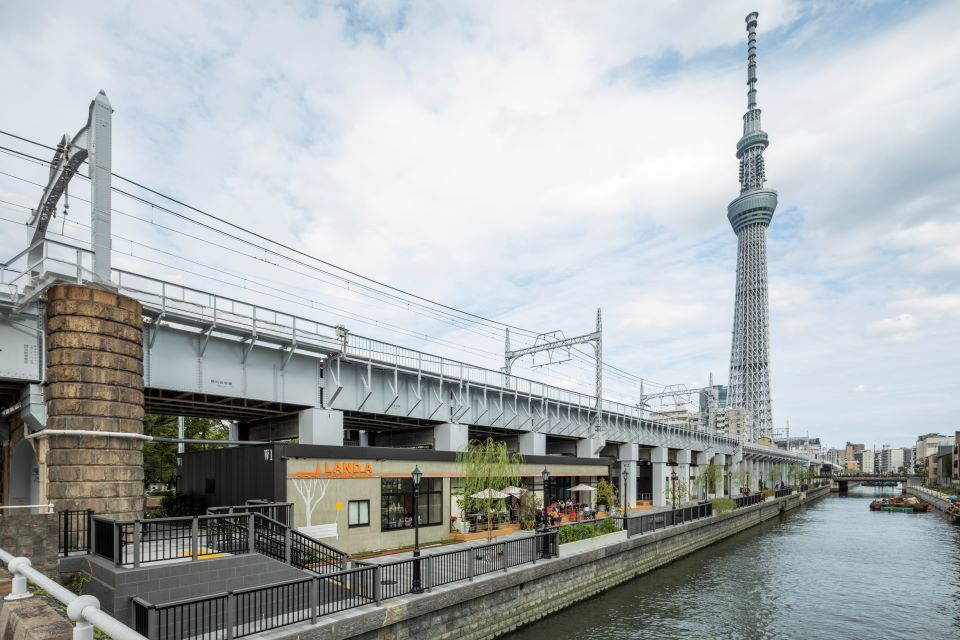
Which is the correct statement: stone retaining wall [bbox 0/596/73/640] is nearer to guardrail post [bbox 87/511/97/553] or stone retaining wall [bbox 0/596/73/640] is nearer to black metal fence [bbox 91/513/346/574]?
black metal fence [bbox 91/513/346/574]

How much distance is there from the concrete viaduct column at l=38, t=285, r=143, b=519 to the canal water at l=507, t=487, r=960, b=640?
14.5m

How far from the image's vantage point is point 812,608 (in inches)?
1036

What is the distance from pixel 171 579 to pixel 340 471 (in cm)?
1022

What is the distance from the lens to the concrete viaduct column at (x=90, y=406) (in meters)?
17.2

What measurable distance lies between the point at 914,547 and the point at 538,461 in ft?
102

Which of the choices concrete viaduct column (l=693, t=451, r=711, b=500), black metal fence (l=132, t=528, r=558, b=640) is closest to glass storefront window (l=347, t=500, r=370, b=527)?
black metal fence (l=132, t=528, r=558, b=640)

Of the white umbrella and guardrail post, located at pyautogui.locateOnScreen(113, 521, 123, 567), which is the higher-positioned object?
guardrail post, located at pyautogui.locateOnScreen(113, 521, 123, 567)

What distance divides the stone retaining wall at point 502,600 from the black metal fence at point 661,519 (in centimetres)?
71

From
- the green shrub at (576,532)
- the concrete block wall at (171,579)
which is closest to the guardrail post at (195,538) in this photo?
the concrete block wall at (171,579)

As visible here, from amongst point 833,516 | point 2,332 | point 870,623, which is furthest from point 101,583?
point 833,516

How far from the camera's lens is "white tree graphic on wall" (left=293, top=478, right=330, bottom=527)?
Result: 2336cm

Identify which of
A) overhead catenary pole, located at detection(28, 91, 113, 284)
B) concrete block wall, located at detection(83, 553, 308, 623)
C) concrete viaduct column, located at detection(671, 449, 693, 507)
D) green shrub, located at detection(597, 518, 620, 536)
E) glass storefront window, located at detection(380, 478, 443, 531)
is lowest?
concrete viaduct column, located at detection(671, 449, 693, 507)

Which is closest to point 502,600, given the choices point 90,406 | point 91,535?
point 91,535

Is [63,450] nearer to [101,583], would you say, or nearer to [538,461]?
[101,583]
